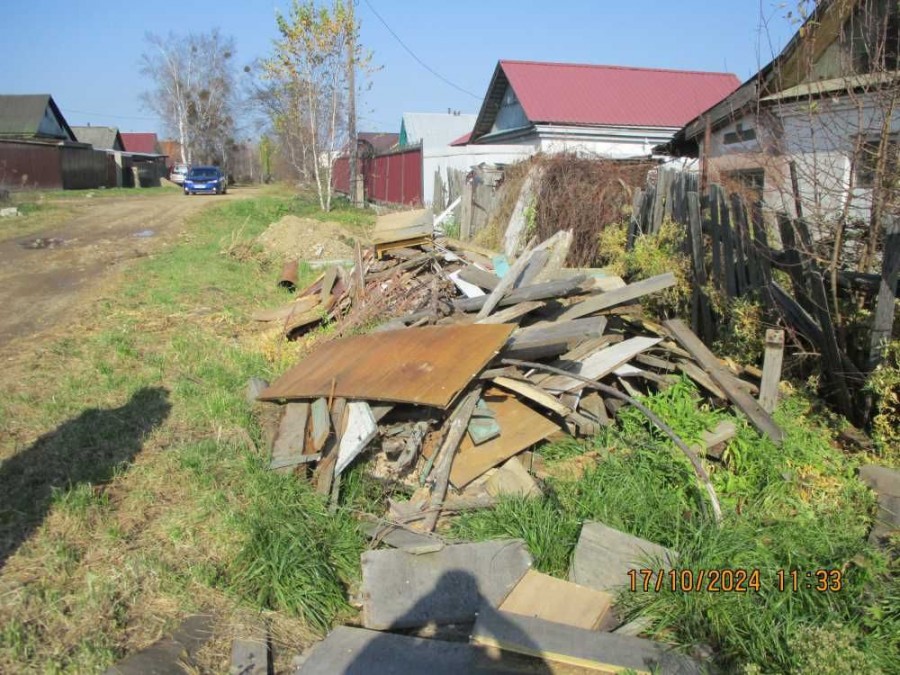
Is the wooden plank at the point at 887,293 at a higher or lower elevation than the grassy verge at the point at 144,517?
higher

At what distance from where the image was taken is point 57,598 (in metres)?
3.08

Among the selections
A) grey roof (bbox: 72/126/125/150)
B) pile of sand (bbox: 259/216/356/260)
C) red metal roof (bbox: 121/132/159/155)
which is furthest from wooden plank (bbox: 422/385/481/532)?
red metal roof (bbox: 121/132/159/155)

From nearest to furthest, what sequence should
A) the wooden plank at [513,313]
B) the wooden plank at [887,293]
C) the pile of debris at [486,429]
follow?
the pile of debris at [486,429] → the wooden plank at [887,293] → the wooden plank at [513,313]

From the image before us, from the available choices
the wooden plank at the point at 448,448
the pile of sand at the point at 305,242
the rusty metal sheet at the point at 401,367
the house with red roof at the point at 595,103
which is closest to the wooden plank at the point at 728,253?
the rusty metal sheet at the point at 401,367

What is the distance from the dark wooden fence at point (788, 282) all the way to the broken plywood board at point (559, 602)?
97.7 inches

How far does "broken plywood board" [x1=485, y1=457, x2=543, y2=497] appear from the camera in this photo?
4031 millimetres

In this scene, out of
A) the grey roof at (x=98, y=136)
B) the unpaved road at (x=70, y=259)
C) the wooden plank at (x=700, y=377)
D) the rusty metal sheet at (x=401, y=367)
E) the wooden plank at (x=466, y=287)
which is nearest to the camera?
the rusty metal sheet at (x=401, y=367)

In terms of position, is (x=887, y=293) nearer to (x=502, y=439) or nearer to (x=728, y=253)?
(x=728, y=253)

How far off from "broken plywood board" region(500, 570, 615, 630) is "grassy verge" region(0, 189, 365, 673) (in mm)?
911

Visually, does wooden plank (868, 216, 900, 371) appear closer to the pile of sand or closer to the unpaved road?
the unpaved road

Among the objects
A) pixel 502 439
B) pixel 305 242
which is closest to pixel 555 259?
pixel 502 439

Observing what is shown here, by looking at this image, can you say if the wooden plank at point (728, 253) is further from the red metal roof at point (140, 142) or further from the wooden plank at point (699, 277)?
the red metal roof at point (140, 142)

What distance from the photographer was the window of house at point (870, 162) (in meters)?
4.29

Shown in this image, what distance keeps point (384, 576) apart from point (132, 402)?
3.03 m
